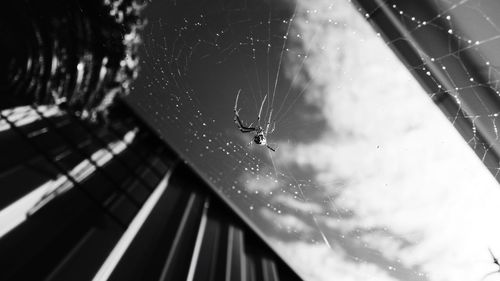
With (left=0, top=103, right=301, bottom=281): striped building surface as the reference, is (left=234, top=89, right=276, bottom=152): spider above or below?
above

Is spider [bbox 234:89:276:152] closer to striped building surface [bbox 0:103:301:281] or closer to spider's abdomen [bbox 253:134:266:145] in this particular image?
spider's abdomen [bbox 253:134:266:145]

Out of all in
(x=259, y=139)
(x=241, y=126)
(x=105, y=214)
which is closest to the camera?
(x=105, y=214)

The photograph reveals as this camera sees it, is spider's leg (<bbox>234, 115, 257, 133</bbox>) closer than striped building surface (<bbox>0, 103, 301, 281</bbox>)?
No

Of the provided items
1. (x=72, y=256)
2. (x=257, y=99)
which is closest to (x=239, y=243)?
(x=257, y=99)

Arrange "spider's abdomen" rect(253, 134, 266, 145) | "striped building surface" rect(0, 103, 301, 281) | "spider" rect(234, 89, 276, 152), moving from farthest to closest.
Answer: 1. "spider's abdomen" rect(253, 134, 266, 145)
2. "spider" rect(234, 89, 276, 152)
3. "striped building surface" rect(0, 103, 301, 281)

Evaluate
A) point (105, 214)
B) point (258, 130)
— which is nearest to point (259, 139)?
point (258, 130)

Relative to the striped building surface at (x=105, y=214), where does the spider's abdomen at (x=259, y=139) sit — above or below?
above

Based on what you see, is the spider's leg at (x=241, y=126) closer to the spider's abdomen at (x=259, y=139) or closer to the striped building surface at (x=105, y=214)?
the spider's abdomen at (x=259, y=139)

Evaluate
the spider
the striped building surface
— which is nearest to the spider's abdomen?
the spider

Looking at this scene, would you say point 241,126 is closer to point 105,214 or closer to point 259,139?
point 259,139

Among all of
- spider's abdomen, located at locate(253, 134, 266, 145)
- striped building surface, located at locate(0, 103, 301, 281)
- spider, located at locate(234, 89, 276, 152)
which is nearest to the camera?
striped building surface, located at locate(0, 103, 301, 281)

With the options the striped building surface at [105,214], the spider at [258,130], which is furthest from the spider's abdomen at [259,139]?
the striped building surface at [105,214]

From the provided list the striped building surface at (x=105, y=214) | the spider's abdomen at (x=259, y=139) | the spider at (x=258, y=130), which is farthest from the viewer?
the spider's abdomen at (x=259, y=139)

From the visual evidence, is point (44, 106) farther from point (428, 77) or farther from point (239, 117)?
point (428, 77)
